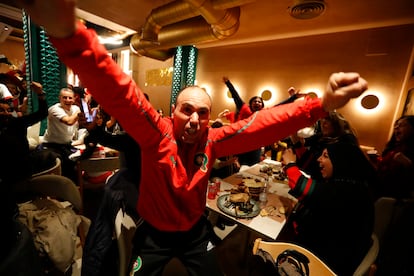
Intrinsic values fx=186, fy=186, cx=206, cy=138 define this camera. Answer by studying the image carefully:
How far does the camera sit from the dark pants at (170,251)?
0.94 metres

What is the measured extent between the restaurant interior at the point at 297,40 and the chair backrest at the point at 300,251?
127cm

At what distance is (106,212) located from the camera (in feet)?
3.65

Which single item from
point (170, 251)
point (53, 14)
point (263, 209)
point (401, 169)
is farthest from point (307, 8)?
point (170, 251)

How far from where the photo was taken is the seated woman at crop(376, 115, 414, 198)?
1.68 meters

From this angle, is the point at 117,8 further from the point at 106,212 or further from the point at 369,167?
the point at 369,167

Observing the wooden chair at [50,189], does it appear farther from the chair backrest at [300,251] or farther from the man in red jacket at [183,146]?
the chair backrest at [300,251]

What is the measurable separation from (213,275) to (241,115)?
2604 mm

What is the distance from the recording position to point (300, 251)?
947 mm

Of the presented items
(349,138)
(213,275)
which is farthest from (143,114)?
(349,138)

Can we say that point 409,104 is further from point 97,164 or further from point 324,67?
point 97,164

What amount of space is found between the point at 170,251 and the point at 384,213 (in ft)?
5.94

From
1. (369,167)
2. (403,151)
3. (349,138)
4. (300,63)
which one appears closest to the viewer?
(369,167)

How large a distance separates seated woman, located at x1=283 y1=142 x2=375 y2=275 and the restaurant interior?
1138 mm

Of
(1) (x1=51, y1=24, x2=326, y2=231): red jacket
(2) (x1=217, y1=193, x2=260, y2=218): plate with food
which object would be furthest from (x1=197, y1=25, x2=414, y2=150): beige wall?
(1) (x1=51, y1=24, x2=326, y2=231): red jacket
